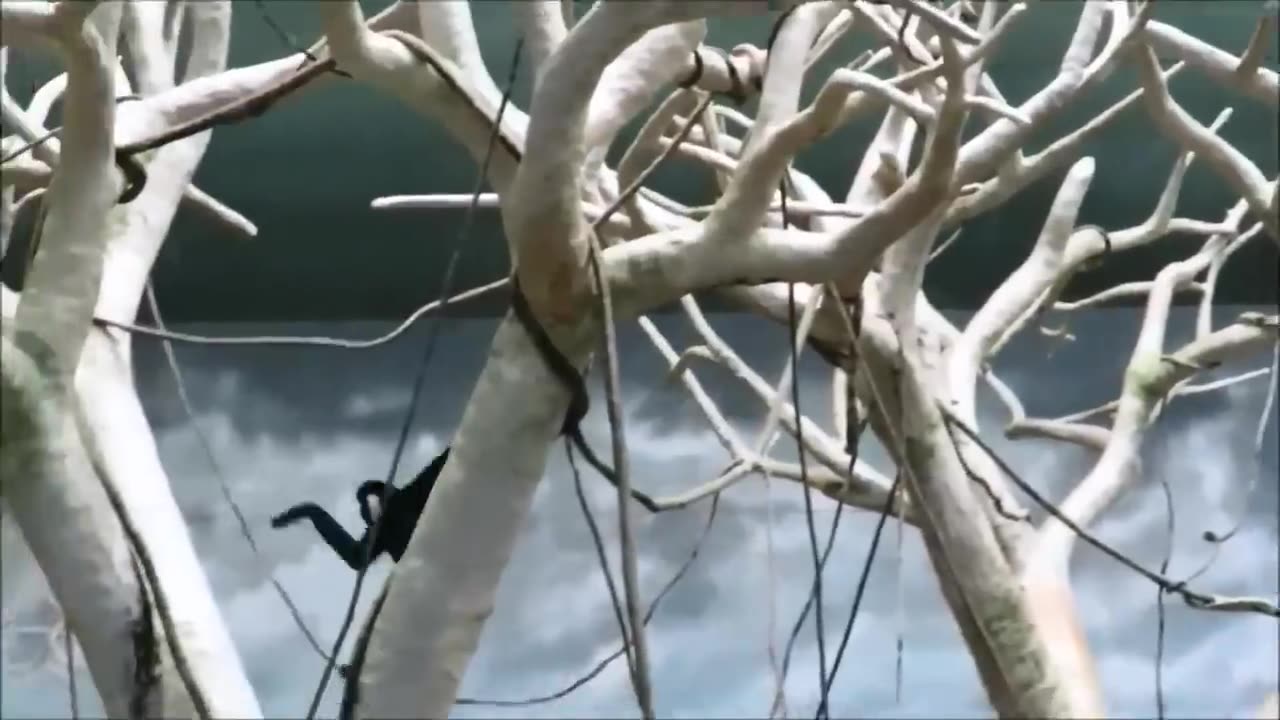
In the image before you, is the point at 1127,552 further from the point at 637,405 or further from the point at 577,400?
the point at 577,400

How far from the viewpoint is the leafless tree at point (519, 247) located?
0.49 meters

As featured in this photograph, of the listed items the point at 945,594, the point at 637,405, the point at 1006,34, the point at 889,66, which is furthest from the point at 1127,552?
the point at 1006,34

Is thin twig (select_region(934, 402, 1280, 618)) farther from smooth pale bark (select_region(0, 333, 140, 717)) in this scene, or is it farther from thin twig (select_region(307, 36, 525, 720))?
smooth pale bark (select_region(0, 333, 140, 717))

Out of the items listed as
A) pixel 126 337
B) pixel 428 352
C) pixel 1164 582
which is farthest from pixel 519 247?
pixel 1164 582

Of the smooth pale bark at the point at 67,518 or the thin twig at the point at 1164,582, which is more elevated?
the smooth pale bark at the point at 67,518

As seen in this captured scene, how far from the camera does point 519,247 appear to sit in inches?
19.3

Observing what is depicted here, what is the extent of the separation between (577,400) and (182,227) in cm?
198

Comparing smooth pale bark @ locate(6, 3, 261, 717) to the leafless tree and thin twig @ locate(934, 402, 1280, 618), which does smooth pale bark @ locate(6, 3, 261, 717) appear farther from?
thin twig @ locate(934, 402, 1280, 618)

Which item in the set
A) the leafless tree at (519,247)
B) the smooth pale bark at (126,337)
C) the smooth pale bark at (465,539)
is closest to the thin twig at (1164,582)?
the leafless tree at (519,247)

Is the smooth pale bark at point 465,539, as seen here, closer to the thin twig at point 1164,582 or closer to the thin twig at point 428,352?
the thin twig at point 428,352

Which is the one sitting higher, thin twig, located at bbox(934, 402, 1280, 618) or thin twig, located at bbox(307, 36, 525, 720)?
thin twig, located at bbox(307, 36, 525, 720)

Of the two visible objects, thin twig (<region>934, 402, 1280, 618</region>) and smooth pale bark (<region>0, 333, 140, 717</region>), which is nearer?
smooth pale bark (<region>0, 333, 140, 717</region>)

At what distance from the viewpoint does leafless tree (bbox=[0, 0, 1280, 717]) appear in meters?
0.49

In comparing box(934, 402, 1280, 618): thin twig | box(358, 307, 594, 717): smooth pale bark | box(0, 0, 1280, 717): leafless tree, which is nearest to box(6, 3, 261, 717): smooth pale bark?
box(0, 0, 1280, 717): leafless tree
